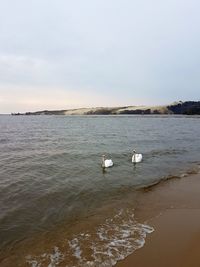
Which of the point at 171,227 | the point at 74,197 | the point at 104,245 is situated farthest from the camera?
the point at 74,197

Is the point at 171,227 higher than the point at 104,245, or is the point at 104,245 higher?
the point at 171,227

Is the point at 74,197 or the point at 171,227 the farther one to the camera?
the point at 74,197

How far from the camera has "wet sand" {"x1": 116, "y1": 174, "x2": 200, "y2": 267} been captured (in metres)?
7.13

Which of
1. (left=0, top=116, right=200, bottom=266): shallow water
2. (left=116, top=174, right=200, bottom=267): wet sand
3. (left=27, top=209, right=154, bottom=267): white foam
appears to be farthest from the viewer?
(left=0, top=116, right=200, bottom=266): shallow water

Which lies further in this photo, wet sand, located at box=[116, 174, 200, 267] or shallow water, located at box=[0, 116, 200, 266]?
shallow water, located at box=[0, 116, 200, 266]

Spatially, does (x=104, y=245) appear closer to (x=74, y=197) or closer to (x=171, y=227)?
(x=171, y=227)

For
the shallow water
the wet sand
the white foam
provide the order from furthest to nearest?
the shallow water
the white foam
the wet sand

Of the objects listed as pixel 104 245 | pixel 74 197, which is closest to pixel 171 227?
pixel 104 245

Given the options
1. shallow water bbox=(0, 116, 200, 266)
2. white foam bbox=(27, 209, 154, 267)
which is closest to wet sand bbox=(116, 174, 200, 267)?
white foam bbox=(27, 209, 154, 267)

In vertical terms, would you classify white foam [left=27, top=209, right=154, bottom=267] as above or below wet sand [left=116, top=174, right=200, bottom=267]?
below

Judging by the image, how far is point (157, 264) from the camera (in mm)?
6902

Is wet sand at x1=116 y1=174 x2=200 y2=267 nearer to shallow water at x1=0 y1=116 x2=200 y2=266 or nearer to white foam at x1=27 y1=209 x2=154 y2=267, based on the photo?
white foam at x1=27 y1=209 x2=154 y2=267

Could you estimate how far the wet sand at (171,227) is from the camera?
7133mm

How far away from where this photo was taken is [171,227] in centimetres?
898
